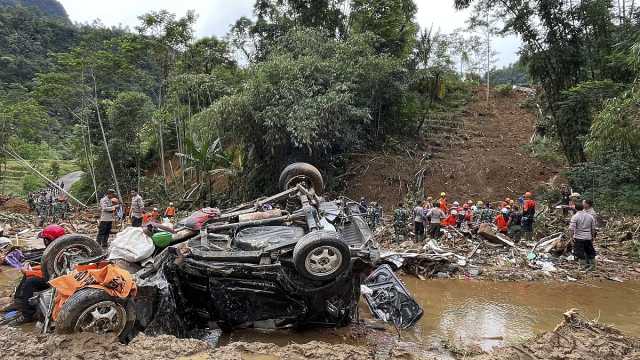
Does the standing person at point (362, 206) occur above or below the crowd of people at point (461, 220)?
above

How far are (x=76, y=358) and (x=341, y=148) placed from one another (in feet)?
50.1

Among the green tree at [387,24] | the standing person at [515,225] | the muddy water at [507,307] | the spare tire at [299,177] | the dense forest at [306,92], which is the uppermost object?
the green tree at [387,24]

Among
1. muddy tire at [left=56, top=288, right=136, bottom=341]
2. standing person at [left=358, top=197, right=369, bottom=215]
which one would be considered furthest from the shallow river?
standing person at [left=358, top=197, right=369, bottom=215]

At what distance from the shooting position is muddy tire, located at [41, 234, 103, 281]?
5965 mm

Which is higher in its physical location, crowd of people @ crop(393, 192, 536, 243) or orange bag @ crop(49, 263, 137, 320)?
orange bag @ crop(49, 263, 137, 320)

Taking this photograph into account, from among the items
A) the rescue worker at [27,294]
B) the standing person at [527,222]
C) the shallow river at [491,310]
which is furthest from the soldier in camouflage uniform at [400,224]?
the rescue worker at [27,294]

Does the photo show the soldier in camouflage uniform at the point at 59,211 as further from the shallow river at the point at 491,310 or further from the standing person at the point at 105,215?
the shallow river at the point at 491,310

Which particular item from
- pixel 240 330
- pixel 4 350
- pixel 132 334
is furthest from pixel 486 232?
pixel 4 350

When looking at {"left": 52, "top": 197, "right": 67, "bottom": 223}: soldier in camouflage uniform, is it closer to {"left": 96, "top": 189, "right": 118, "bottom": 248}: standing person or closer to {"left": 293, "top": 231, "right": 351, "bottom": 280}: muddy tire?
{"left": 96, "top": 189, "right": 118, "bottom": 248}: standing person

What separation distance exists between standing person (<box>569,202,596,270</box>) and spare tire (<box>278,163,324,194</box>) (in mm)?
5021

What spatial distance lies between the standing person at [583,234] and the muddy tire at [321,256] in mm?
6047

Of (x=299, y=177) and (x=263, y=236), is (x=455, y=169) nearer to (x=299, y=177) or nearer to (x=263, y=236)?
(x=299, y=177)

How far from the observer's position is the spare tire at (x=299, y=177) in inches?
340

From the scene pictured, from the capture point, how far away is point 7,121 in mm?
21609
